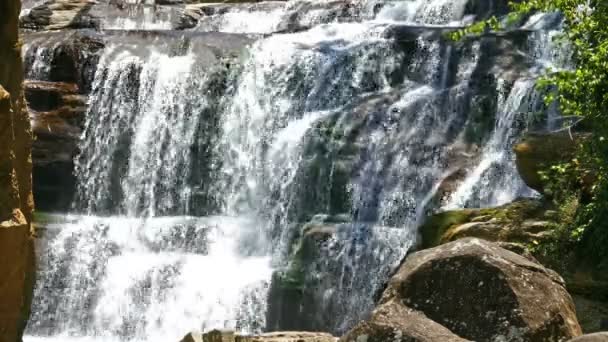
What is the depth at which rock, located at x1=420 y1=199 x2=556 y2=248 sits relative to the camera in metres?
11.3

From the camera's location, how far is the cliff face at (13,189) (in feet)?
18.8

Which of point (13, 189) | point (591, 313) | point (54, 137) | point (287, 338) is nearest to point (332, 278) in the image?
point (287, 338)

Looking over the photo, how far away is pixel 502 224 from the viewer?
11.5 meters

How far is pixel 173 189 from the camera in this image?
1891 centimetres

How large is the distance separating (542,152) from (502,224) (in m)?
1.27

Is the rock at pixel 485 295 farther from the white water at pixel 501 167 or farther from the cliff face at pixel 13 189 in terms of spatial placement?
the white water at pixel 501 167

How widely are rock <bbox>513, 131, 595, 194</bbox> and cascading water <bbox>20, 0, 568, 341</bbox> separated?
3.06 meters

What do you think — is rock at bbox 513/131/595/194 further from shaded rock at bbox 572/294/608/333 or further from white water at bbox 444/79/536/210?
white water at bbox 444/79/536/210

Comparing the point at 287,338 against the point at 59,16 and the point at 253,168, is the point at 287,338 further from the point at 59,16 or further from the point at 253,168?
the point at 59,16

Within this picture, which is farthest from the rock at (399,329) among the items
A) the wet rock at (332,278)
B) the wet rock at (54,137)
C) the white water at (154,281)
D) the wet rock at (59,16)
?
the wet rock at (59,16)

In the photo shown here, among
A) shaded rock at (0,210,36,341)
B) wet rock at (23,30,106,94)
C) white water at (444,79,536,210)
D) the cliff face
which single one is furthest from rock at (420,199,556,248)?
wet rock at (23,30,106,94)

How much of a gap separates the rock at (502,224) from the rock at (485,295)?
16.1ft

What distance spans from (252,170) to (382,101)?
2681mm

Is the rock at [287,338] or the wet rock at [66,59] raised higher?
the wet rock at [66,59]
